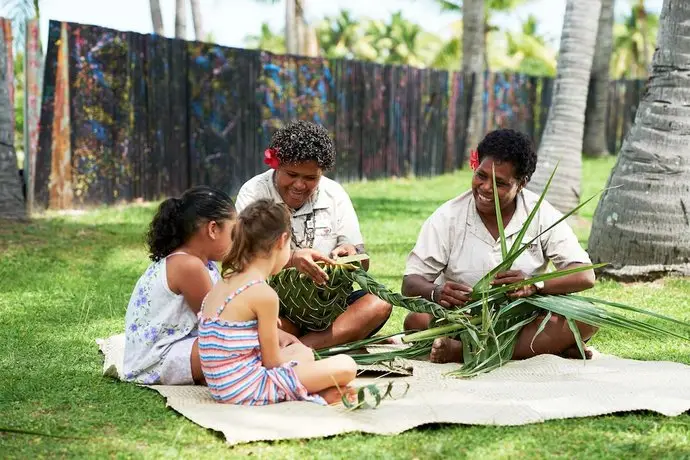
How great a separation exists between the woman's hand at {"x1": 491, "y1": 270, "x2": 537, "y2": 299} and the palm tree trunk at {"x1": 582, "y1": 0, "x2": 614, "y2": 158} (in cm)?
1840

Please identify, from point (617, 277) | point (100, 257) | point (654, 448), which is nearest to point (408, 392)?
point (654, 448)

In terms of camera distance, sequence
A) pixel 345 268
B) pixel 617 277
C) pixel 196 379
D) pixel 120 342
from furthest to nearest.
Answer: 1. pixel 617 277
2. pixel 120 342
3. pixel 345 268
4. pixel 196 379

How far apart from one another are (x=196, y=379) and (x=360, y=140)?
12234 mm

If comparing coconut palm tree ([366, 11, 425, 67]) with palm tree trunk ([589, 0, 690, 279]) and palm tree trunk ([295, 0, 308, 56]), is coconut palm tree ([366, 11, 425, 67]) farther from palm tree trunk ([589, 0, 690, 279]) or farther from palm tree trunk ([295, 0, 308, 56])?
palm tree trunk ([589, 0, 690, 279])

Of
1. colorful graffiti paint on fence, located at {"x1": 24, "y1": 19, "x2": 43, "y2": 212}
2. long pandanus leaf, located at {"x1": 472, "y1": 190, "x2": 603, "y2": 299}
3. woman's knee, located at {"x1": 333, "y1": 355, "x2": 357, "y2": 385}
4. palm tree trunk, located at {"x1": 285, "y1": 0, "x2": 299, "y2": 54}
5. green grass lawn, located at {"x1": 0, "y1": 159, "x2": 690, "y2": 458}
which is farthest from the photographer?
palm tree trunk, located at {"x1": 285, "y1": 0, "x2": 299, "y2": 54}

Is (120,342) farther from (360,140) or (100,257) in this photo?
(360,140)

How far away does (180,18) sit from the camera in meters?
18.9

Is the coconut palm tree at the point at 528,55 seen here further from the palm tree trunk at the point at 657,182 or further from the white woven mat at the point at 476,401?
the white woven mat at the point at 476,401

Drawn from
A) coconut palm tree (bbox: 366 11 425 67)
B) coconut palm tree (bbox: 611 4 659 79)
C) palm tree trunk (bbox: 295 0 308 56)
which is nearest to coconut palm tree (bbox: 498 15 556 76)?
coconut palm tree (bbox: 611 4 659 79)

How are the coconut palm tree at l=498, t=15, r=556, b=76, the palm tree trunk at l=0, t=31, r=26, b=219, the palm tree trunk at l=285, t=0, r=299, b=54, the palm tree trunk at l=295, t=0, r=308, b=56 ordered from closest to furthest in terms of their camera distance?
the palm tree trunk at l=0, t=31, r=26, b=219 < the palm tree trunk at l=285, t=0, r=299, b=54 < the palm tree trunk at l=295, t=0, r=308, b=56 < the coconut palm tree at l=498, t=15, r=556, b=76

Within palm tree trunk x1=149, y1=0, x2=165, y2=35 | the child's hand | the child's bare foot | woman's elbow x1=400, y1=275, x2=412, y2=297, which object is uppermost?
palm tree trunk x1=149, y1=0, x2=165, y2=35

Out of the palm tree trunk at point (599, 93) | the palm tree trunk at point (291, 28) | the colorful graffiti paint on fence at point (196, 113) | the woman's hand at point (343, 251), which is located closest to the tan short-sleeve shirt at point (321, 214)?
the woman's hand at point (343, 251)

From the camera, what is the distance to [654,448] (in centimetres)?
369

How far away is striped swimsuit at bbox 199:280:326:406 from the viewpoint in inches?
162
